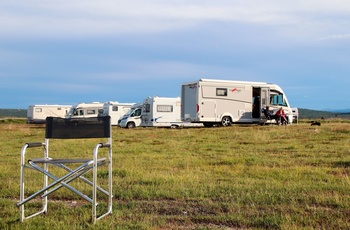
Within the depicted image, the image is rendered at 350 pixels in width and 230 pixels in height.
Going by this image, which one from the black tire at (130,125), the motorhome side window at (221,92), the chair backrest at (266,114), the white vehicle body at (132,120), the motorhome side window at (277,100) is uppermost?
the motorhome side window at (221,92)

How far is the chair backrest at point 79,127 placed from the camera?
4.94 m

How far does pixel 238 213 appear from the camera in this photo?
15.4 ft

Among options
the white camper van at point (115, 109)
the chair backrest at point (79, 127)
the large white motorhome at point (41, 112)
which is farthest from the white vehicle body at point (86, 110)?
the chair backrest at point (79, 127)

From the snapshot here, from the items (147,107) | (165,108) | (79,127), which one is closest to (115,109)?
(147,107)

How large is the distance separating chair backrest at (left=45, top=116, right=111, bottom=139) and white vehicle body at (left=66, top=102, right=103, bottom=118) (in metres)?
31.5

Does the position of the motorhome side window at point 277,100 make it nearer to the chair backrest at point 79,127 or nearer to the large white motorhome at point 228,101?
the large white motorhome at point 228,101

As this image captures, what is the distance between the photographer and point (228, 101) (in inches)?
954

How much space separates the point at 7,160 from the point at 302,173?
6.83 meters

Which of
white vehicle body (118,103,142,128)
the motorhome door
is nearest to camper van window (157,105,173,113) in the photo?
white vehicle body (118,103,142,128)

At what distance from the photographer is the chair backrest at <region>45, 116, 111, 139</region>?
4.94 m

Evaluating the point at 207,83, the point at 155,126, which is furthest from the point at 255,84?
the point at 155,126

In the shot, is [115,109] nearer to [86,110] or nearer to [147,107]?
[86,110]

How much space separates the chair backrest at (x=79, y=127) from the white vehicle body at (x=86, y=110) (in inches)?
1239

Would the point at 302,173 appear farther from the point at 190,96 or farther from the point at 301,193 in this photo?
the point at 190,96
